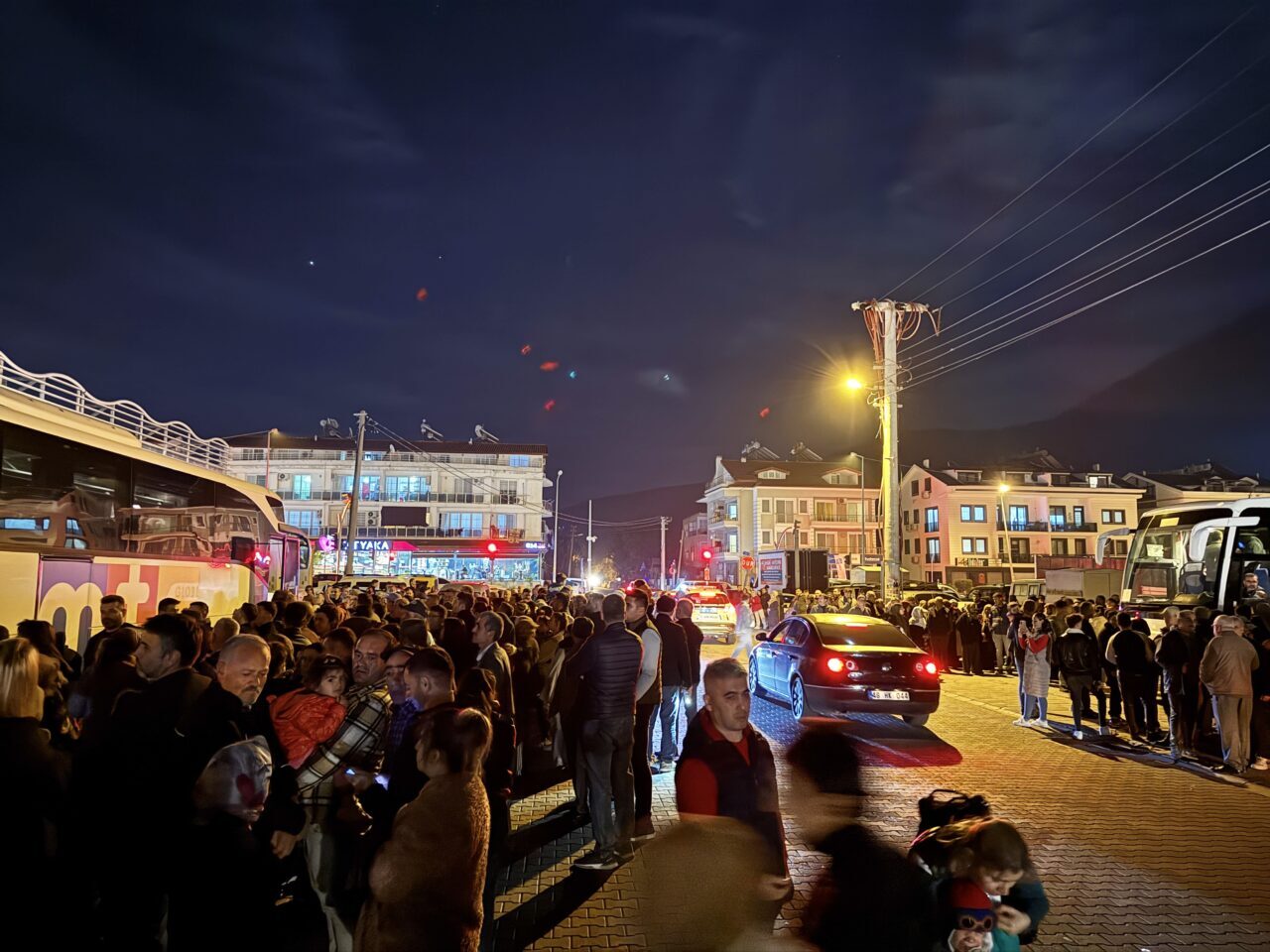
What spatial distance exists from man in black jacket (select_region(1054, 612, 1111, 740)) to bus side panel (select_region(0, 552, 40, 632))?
1315 centimetres

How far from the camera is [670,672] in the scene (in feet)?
30.0

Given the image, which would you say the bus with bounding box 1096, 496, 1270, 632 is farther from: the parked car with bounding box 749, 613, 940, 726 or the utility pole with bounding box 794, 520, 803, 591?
the utility pole with bounding box 794, 520, 803, 591

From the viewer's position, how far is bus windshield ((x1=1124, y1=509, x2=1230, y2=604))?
17297 mm

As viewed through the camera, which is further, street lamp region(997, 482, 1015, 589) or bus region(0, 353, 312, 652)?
street lamp region(997, 482, 1015, 589)

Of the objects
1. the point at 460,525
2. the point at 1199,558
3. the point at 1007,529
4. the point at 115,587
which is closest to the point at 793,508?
the point at 1007,529

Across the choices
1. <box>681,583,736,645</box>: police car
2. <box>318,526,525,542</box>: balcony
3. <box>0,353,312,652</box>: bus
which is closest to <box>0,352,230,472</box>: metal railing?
<box>0,353,312,652</box>: bus

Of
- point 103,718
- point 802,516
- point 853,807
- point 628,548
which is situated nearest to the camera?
point 103,718

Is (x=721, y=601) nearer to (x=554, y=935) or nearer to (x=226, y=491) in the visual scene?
(x=226, y=491)

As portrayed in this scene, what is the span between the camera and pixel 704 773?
3.34 metres

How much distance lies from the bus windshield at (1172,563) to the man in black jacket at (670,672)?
552 inches

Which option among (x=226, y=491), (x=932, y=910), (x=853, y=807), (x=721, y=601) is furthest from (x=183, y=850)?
(x=721, y=601)

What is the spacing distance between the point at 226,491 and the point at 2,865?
12456 mm

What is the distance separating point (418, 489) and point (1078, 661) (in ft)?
205

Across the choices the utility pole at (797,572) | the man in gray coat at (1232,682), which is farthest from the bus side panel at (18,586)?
the utility pole at (797,572)
